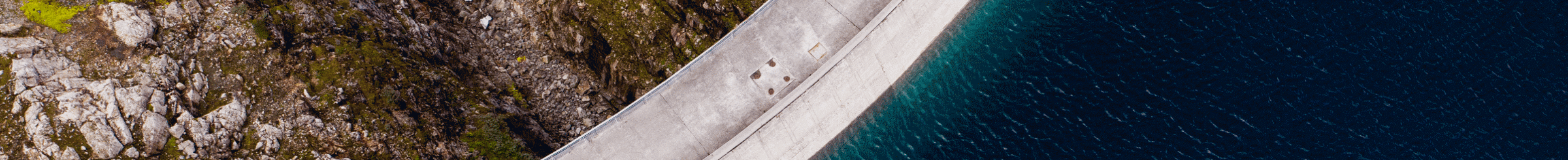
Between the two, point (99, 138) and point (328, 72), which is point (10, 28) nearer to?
point (99, 138)

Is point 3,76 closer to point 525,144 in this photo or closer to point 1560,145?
point 525,144

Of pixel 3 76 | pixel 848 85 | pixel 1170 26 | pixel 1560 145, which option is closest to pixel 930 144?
pixel 848 85

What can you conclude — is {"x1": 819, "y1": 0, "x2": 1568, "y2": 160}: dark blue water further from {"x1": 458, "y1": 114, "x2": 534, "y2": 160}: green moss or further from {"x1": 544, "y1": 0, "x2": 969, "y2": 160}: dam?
{"x1": 458, "y1": 114, "x2": 534, "y2": 160}: green moss

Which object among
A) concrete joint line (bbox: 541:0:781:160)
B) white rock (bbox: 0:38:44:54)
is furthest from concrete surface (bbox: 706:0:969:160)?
white rock (bbox: 0:38:44:54)

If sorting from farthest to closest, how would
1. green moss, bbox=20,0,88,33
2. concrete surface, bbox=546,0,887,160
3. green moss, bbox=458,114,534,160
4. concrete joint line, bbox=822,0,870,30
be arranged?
concrete joint line, bbox=822,0,870,30
concrete surface, bbox=546,0,887,160
green moss, bbox=458,114,534,160
green moss, bbox=20,0,88,33

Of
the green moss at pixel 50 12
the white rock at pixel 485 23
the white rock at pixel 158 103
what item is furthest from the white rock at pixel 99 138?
the white rock at pixel 485 23

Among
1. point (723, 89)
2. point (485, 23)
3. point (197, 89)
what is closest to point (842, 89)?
point (723, 89)
